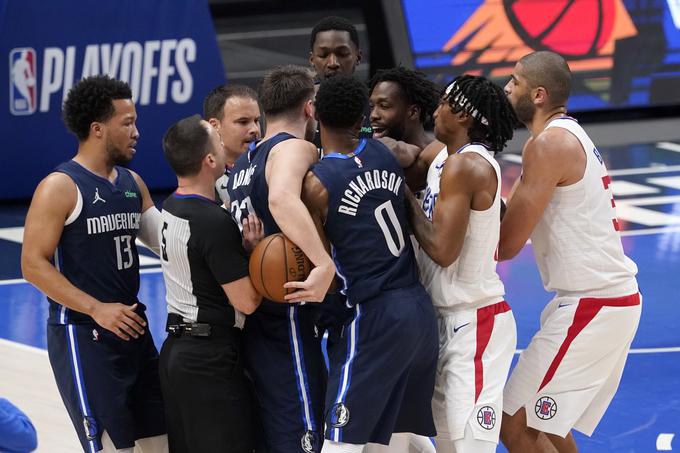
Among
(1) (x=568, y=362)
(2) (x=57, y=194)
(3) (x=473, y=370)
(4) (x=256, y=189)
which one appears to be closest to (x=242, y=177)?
(4) (x=256, y=189)

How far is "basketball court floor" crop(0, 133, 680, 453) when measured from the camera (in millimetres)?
7117

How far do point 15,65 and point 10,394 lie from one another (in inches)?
246

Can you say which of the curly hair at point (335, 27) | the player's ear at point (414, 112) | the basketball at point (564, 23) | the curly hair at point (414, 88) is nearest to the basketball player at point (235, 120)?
the curly hair at point (414, 88)

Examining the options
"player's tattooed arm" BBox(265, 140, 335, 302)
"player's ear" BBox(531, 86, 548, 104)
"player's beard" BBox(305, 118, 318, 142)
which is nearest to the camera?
"player's tattooed arm" BBox(265, 140, 335, 302)

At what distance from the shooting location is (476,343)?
5.32m

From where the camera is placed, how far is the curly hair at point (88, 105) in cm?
552

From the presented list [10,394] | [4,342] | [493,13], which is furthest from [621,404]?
[493,13]

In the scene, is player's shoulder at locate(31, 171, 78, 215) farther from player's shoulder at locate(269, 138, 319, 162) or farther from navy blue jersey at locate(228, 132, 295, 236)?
player's shoulder at locate(269, 138, 319, 162)

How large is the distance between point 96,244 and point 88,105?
2.27 feet

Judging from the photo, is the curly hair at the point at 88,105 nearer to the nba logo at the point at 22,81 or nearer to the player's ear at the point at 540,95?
the player's ear at the point at 540,95

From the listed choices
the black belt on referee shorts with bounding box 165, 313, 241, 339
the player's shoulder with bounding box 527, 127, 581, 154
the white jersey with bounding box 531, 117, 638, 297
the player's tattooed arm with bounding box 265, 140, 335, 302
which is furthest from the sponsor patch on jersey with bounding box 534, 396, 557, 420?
the black belt on referee shorts with bounding box 165, 313, 241, 339

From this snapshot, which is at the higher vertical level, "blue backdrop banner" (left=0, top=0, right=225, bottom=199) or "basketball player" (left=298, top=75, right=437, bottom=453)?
"blue backdrop banner" (left=0, top=0, right=225, bottom=199)

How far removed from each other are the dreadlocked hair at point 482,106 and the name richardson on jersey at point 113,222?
168cm

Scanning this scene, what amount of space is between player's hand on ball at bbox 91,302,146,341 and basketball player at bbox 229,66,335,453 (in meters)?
0.55
